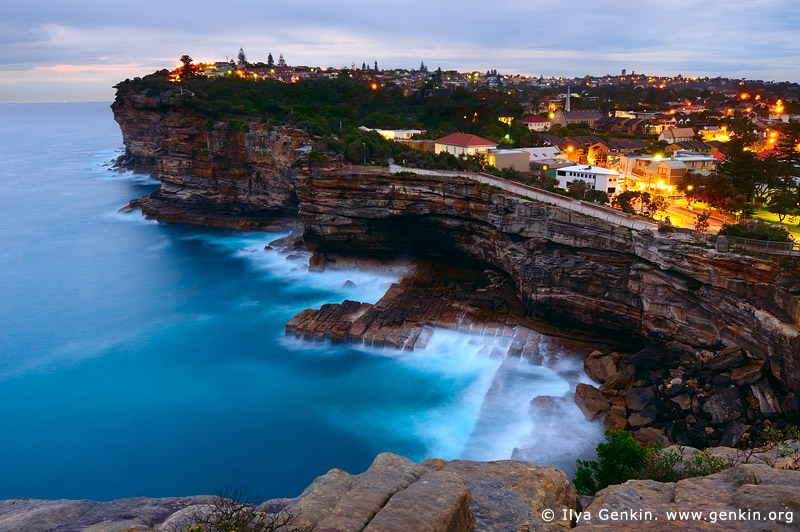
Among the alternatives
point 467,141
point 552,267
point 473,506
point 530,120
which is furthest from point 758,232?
point 530,120

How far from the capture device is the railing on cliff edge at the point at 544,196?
1001 inches

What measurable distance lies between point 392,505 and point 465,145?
41470 millimetres

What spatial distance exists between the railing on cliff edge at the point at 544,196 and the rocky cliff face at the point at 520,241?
60 centimetres

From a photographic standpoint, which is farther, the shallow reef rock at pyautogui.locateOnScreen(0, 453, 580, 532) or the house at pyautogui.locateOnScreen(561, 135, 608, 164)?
the house at pyautogui.locateOnScreen(561, 135, 608, 164)

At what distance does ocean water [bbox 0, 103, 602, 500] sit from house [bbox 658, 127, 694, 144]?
1969 inches

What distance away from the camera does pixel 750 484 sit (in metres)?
9.13

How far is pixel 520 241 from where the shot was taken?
29.6 metres

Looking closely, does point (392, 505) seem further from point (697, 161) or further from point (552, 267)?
point (697, 161)

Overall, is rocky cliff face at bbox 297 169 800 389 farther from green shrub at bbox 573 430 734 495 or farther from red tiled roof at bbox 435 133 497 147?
red tiled roof at bbox 435 133 497 147

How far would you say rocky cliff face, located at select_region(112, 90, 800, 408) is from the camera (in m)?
20.7

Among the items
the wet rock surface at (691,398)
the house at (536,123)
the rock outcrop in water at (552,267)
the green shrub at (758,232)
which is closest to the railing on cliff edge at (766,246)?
the rock outcrop in water at (552,267)

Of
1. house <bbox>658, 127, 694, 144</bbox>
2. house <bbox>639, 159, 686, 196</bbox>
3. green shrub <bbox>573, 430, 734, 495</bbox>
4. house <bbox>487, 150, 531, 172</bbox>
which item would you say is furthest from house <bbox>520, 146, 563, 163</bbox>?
green shrub <bbox>573, 430, 734, 495</bbox>

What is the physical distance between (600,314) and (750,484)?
1816cm

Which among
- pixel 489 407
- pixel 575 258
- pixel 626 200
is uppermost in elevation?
pixel 626 200
